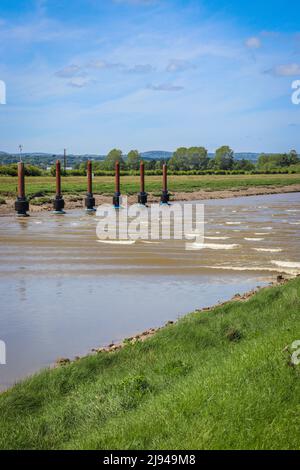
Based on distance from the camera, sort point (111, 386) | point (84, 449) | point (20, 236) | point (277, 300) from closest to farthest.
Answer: point (84, 449) < point (111, 386) < point (277, 300) < point (20, 236)

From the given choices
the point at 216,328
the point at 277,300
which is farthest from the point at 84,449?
the point at 277,300

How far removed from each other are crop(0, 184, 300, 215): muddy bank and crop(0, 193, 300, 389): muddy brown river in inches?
390

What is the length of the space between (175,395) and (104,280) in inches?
366

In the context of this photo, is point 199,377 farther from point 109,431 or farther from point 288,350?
point 109,431

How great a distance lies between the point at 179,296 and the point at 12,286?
142 inches

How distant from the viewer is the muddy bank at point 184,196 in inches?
1522

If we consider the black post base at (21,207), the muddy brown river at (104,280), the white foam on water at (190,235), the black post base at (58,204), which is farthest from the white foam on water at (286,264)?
A: the black post base at (58,204)

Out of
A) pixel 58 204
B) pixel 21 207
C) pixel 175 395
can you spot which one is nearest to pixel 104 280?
pixel 175 395

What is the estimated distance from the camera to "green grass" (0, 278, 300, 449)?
5766 millimetres

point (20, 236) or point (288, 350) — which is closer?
point (288, 350)

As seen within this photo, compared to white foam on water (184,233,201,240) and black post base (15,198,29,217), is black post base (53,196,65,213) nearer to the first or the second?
black post base (15,198,29,217)

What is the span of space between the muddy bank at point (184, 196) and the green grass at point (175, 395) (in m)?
27.3

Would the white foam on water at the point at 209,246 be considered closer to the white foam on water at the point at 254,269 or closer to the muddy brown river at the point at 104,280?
the muddy brown river at the point at 104,280

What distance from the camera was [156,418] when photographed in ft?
20.4
